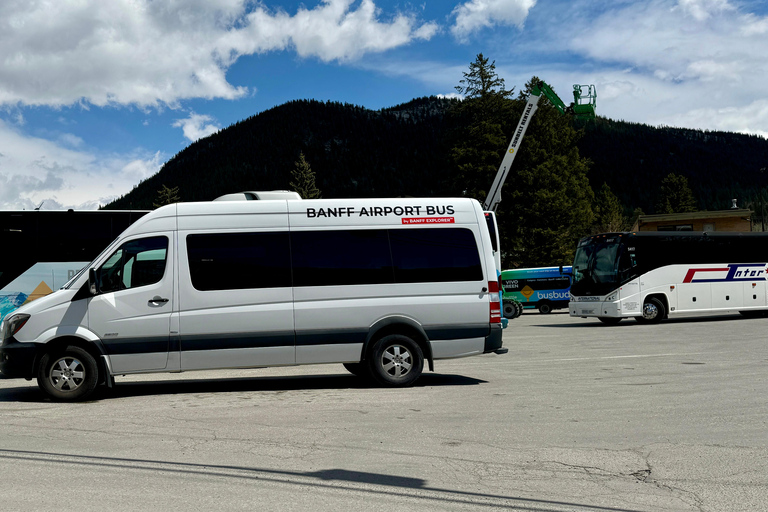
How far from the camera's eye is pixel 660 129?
180 m

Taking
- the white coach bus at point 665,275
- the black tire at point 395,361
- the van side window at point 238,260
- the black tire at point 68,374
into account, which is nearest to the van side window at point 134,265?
the van side window at point 238,260

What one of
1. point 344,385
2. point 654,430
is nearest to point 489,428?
point 654,430

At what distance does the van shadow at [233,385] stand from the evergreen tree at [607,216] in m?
59.0

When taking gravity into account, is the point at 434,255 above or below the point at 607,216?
below

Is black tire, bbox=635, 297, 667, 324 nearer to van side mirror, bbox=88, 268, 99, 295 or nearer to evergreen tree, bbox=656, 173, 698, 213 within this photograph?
van side mirror, bbox=88, 268, 99, 295

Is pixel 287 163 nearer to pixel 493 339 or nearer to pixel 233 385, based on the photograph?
pixel 233 385

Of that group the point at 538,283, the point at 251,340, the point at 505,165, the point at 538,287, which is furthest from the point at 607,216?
the point at 251,340

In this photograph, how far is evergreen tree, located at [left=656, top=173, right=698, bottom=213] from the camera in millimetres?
110438

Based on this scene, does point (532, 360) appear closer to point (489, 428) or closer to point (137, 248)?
point (489, 428)

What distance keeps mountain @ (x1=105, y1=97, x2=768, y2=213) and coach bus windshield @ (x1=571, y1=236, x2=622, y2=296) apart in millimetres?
121376

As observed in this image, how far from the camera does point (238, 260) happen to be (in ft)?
33.1

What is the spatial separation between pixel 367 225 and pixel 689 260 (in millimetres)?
19095

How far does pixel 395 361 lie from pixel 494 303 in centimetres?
169

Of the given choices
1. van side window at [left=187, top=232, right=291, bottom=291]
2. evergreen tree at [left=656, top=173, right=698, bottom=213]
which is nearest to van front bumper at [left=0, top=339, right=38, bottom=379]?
van side window at [left=187, top=232, right=291, bottom=291]
